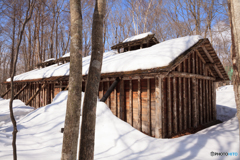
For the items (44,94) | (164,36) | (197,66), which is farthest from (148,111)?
(164,36)

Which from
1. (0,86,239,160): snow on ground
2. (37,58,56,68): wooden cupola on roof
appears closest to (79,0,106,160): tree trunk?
(0,86,239,160): snow on ground

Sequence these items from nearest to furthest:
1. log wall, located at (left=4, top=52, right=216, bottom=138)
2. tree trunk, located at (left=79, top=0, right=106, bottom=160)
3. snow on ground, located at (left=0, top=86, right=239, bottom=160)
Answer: tree trunk, located at (left=79, top=0, right=106, bottom=160), snow on ground, located at (left=0, top=86, right=239, bottom=160), log wall, located at (left=4, top=52, right=216, bottom=138)

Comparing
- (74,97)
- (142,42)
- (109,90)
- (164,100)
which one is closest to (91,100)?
(74,97)

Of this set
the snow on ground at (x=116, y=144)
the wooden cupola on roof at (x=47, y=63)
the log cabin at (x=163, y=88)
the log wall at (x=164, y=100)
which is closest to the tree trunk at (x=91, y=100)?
the snow on ground at (x=116, y=144)

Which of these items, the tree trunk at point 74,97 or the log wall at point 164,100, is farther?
the log wall at point 164,100

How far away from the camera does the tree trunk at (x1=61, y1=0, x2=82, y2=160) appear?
266cm

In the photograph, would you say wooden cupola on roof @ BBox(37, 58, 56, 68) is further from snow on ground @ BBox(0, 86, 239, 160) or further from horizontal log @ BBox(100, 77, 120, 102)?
horizontal log @ BBox(100, 77, 120, 102)

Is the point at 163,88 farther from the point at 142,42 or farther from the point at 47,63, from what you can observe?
the point at 47,63

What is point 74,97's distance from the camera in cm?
275

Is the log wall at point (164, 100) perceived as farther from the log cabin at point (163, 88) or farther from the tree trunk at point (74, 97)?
the tree trunk at point (74, 97)

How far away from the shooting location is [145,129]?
6.89m

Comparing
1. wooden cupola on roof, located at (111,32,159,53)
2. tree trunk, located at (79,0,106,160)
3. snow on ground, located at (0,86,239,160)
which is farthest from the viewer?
wooden cupola on roof, located at (111,32,159,53)

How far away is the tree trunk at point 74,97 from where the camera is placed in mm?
2658

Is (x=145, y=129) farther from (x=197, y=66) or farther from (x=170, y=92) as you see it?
(x=197, y=66)
